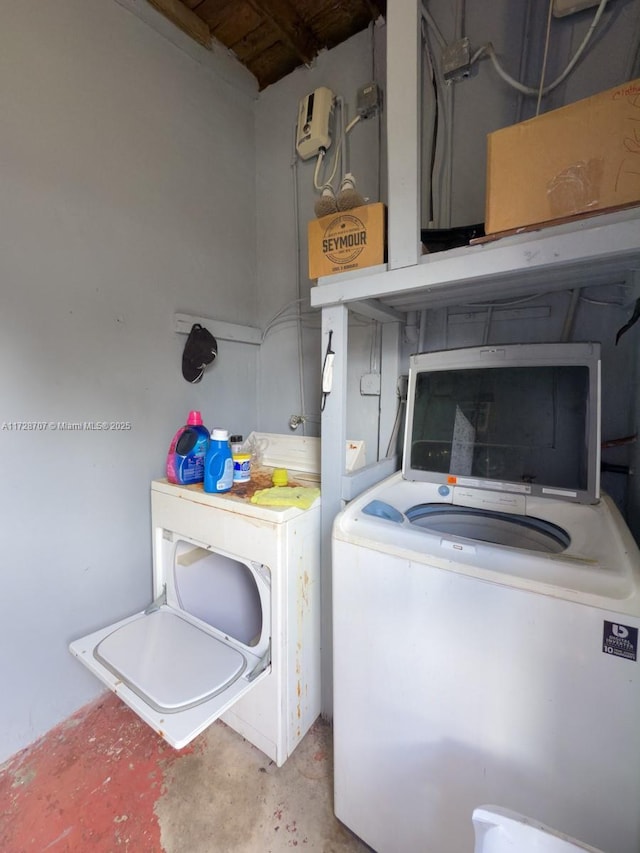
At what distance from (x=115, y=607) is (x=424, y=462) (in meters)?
1.53

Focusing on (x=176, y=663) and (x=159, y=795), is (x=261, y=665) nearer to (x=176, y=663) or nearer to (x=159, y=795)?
(x=176, y=663)

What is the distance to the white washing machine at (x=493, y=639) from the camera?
690 mm

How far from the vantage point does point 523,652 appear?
755 millimetres

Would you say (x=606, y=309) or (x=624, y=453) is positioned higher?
(x=606, y=309)

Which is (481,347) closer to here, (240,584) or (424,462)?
(424,462)

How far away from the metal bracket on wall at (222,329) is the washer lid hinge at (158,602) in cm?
127

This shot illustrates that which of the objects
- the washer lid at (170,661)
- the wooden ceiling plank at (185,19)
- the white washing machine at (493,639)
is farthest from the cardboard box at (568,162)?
the wooden ceiling plank at (185,19)

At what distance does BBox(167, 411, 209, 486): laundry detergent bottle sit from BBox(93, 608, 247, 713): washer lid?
60 centimetres

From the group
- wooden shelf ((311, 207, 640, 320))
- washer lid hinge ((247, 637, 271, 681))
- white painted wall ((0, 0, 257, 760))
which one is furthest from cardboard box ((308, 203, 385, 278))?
washer lid hinge ((247, 637, 271, 681))

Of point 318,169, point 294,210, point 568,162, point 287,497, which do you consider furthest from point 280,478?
point 318,169

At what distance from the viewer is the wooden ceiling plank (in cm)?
167

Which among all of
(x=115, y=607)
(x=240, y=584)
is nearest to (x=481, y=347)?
(x=240, y=584)

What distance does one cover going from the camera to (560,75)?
52.0 inches

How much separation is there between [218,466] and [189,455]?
24 centimetres
